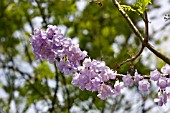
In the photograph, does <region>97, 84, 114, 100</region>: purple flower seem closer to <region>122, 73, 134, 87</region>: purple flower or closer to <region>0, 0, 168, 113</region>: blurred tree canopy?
<region>122, 73, 134, 87</region>: purple flower

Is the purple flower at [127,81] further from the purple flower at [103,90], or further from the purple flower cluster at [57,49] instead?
the purple flower cluster at [57,49]

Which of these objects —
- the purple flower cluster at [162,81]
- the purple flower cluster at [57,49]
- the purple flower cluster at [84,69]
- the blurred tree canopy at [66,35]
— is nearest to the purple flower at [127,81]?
the purple flower cluster at [84,69]

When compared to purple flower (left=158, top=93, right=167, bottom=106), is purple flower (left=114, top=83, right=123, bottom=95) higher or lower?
higher

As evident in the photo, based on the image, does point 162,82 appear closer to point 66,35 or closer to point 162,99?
point 162,99

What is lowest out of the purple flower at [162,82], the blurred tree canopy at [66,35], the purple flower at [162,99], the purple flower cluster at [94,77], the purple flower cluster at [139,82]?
the purple flower at [162,99]

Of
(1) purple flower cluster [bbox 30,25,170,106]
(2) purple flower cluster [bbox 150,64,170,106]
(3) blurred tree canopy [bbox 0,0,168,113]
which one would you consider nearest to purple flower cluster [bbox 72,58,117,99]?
(1) purple flower cluster [bbox 30,25,170,106]

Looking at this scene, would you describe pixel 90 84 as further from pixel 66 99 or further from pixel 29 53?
pixel 29 53

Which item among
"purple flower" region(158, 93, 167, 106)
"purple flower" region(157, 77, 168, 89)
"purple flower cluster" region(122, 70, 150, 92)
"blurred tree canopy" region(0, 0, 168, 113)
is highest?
"blurred tree canopy" region(0, 0, 168, 113)

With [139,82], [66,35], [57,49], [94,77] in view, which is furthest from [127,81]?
[66,35]
